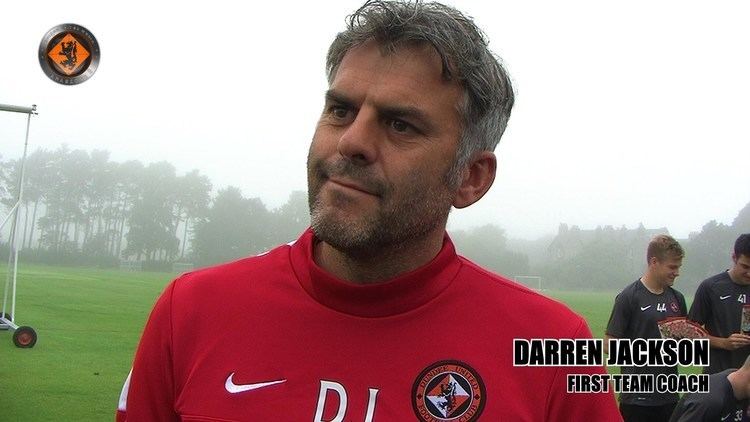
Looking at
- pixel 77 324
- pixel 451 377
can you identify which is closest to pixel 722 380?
pixel 451 377

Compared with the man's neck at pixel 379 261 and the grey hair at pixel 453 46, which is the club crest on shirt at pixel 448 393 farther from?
the grey hair at pixel 453 46

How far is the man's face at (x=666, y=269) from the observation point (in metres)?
4.44

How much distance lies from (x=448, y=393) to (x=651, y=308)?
3.60m

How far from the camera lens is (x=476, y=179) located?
1386 millimetres

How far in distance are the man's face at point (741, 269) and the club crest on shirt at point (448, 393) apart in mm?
3800

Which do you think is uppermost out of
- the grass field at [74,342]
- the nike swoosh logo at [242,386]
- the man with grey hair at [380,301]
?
the man with grey hair at [380,301]

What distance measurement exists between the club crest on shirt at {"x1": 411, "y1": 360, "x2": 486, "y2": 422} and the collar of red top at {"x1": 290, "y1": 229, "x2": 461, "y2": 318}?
0.12 m

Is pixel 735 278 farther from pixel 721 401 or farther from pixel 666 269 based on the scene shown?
pixel 721 401

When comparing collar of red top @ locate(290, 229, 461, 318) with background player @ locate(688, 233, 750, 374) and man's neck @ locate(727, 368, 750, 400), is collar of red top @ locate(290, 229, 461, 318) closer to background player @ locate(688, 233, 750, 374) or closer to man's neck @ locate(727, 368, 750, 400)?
man's neck @ locate(727, 368, 750, 400)

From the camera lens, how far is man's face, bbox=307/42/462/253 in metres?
1.15

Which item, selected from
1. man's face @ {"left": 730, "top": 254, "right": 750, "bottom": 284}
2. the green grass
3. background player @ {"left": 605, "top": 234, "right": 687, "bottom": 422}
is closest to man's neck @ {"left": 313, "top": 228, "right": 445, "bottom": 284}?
background player @ {"left": 605, "top": 234, "right": 687, "bottom": 422}

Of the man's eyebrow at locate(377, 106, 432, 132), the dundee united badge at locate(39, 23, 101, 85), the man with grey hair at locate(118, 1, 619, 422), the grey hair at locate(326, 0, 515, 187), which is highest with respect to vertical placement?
the dundee united badge at locate(39, 23, 101, 85)

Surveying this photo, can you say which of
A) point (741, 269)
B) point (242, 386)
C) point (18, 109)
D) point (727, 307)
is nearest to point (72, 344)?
point (18, 109)

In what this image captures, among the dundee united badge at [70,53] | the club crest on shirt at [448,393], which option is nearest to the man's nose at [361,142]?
the club crest on shirt at [448,393]
